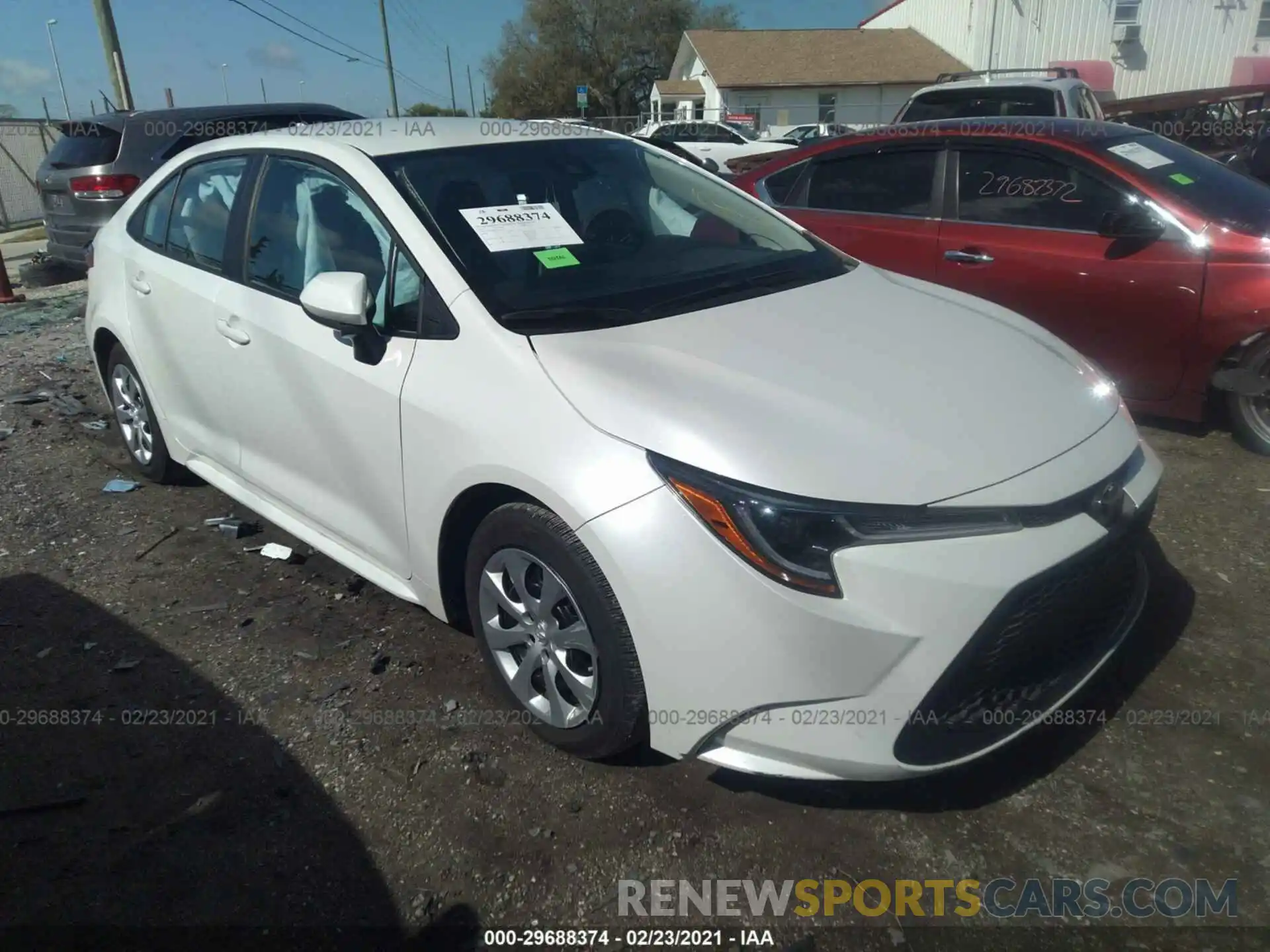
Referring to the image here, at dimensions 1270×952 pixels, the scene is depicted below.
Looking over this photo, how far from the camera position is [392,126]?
3.42 metres

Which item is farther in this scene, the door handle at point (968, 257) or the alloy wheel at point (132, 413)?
the door handle at point (968, 257)

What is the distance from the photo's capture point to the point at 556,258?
287 cm

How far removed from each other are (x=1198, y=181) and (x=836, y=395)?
360 centimetres

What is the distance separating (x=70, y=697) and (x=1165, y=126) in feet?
56.6

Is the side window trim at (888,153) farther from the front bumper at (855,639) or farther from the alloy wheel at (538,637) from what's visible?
the alloy wheel at (538,637)

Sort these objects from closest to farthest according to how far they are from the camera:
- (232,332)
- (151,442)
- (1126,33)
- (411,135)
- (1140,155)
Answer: (411,135) → (232,332) → (151,442) → (1140,155) → (1126,33)

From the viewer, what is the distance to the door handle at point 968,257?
492 centimetres

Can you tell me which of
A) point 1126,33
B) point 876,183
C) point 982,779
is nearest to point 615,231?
point 982,779

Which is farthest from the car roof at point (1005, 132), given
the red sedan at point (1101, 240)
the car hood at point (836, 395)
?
the car hood at point (836, 395)

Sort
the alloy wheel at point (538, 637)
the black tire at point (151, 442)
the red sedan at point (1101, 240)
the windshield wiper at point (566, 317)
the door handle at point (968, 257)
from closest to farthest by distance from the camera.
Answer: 1. the alloy wheel at point (538, 637)
2. the windshield wiper at point (566, 317)
3. the black tire at point (151, 442)
4. the red sedan at point (1101, 240)
5. the door handle at point (968, 257)

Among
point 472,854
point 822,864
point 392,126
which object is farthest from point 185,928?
point 392,126

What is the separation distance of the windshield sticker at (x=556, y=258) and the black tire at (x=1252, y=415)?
342 cm

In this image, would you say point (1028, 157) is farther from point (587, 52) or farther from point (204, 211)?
point (587, 52)

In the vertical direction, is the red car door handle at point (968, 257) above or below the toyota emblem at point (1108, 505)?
above
